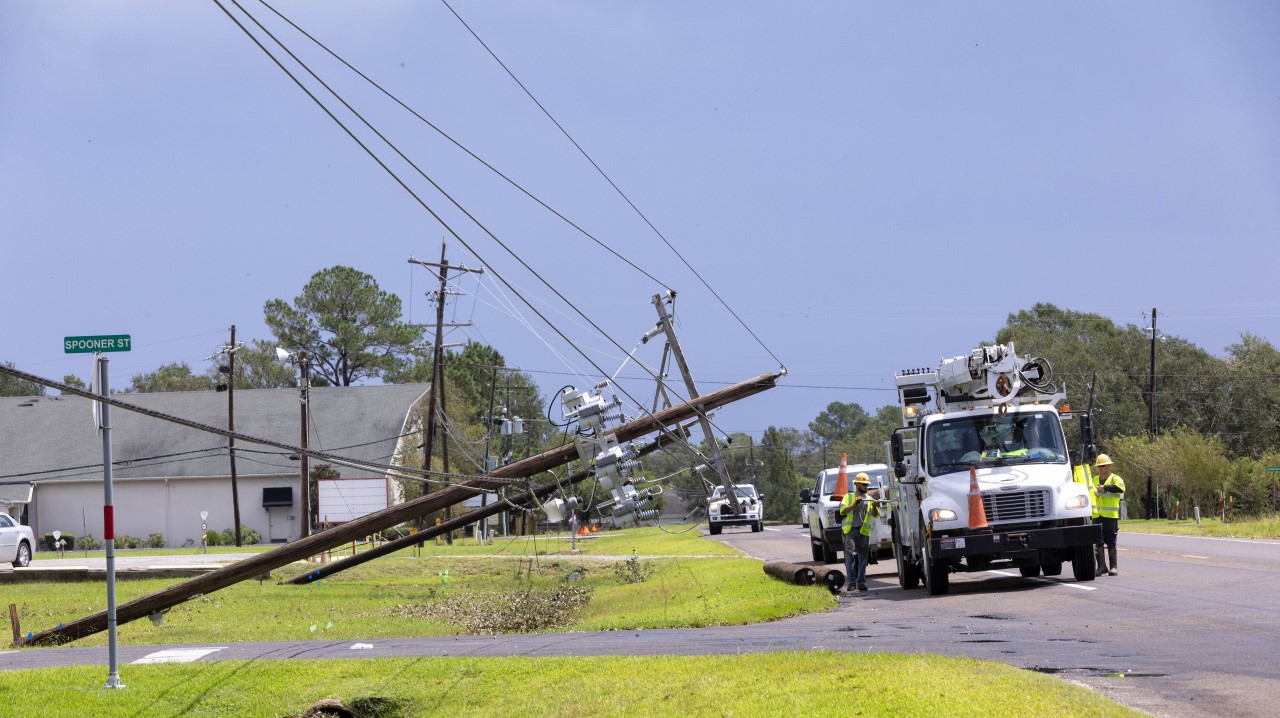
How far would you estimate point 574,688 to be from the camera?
11406mm

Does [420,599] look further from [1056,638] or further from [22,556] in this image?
[1056,638]

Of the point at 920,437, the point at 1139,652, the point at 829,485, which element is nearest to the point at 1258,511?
the point at 829,485

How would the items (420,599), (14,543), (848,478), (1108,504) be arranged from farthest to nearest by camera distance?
(14,543), (420,599), (848,478), (1108,504)

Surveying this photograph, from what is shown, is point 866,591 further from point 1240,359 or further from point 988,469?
point 1240,359

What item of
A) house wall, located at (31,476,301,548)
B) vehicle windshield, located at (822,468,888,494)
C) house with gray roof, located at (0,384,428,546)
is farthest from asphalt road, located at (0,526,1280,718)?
house wall, located at (31,476,301,548)

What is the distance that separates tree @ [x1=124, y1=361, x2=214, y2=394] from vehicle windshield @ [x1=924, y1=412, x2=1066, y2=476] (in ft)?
286

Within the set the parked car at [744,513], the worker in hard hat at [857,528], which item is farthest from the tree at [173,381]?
the worker in hard hat at [857,528]

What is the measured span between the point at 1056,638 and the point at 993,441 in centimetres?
535

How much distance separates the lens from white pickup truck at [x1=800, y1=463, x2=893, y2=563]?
23891 millimetres

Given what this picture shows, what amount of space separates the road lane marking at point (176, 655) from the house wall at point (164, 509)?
157 feet

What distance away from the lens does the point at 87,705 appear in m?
11.9

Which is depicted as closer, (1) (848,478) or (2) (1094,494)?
(2) (1094,494)

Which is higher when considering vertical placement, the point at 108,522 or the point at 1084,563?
the point at 108,522

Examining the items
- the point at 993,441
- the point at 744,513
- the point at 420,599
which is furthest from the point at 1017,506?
the point at 744,513
